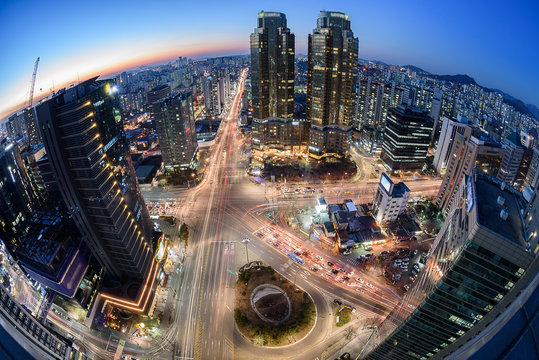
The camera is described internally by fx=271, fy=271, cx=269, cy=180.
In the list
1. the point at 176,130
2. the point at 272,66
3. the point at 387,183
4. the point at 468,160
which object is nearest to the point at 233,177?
the point at 176,130

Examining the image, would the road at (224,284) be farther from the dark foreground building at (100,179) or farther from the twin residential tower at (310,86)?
the twin residential tower at (310,86)

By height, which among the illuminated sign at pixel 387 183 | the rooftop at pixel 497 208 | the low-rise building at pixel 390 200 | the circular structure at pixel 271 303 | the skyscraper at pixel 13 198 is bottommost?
the circular structure at pixel 271 303

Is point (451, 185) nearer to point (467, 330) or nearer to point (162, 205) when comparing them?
point (467, 330)

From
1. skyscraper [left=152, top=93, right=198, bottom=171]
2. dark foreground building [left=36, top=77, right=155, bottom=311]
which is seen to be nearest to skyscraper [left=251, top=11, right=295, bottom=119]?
skyscraper [left=152, top=93, right=198, bottom=171]

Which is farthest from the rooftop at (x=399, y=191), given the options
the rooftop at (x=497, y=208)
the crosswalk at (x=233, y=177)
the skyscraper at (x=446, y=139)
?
the crosswalk at (x=233, y=177)

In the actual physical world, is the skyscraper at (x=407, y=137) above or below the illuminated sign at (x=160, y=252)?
above

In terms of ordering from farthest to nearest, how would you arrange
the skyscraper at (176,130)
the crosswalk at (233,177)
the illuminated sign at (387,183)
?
the crosswalk at (233,177) → the skyscraper at (176,130) → the illuminated sign at (387,183)

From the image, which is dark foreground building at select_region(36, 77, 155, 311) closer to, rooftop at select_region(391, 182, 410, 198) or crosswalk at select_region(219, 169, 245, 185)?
crosswalk at select_region(219, 169, 245, 185)
